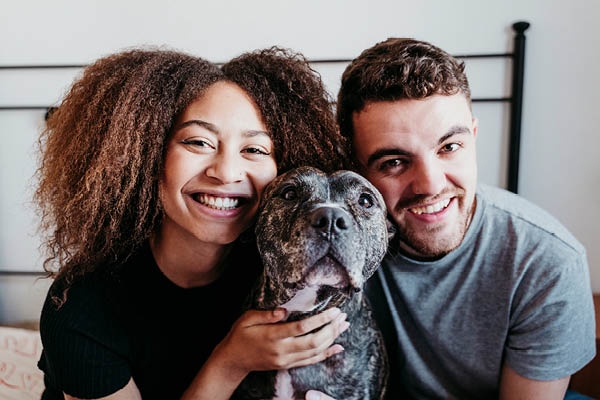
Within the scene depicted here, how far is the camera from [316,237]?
1069 mm

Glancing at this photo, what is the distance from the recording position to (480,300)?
5.05ft

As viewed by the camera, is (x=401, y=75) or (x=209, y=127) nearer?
(x=209, y=127)

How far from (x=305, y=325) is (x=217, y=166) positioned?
1.70 feet

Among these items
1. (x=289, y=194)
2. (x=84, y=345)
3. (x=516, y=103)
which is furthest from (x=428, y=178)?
(x=516, y=103)

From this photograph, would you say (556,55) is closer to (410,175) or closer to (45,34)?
(410,175)

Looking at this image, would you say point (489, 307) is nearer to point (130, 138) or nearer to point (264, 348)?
point (264, 348)

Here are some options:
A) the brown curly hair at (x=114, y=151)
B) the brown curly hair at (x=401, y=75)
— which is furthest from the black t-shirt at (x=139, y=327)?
the brown curly hair at (x=401, y=75)

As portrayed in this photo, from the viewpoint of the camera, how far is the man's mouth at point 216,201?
1377 mm

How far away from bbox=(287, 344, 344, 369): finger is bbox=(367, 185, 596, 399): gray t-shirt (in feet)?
1.19

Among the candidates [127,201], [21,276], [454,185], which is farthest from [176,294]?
[21,276]

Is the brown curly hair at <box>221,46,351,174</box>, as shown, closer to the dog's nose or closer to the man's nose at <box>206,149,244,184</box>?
the man's nose at <box>206,149,244,184</box>

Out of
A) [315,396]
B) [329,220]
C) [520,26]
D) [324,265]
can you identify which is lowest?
[315,396]

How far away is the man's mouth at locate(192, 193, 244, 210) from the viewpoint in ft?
4.52

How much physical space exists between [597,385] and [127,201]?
93.4 inches
